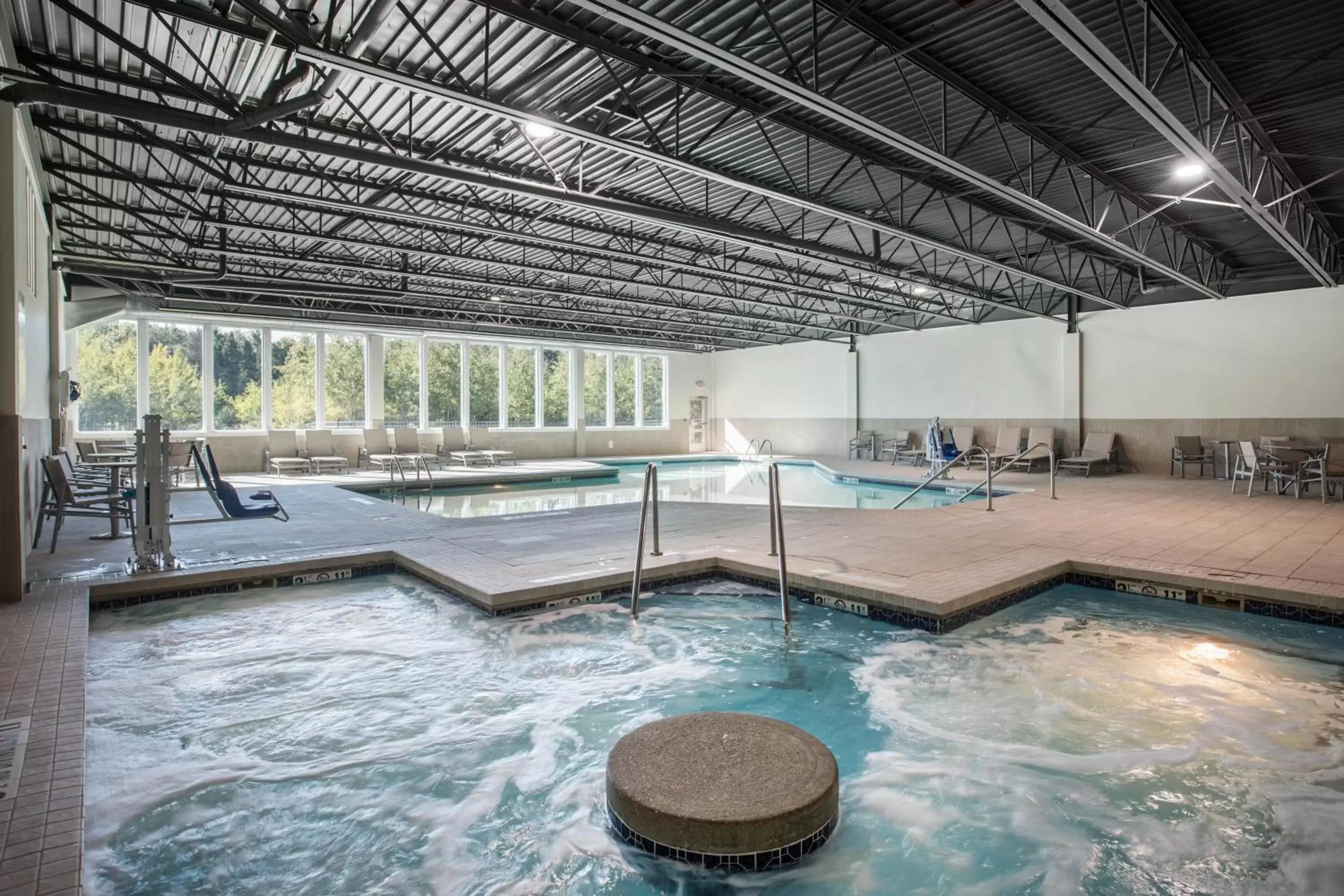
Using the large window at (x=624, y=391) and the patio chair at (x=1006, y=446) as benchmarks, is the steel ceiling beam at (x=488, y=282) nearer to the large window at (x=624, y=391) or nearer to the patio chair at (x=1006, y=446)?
the patio chair at (x=1006, y=446)

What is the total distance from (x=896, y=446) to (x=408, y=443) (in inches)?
449

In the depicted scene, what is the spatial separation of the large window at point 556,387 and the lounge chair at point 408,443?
3772mm

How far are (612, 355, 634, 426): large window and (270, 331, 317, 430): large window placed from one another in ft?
26.5

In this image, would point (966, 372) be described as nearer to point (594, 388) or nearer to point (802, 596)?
point (594, 388)

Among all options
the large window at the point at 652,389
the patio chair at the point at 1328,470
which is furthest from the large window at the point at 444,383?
the patio chair at the point at 1328,470

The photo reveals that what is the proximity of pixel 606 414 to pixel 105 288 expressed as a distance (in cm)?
1176

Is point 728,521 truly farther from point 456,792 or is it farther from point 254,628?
point 456,792

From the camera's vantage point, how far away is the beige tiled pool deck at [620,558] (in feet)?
8.75

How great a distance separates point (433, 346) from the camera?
17.6 m

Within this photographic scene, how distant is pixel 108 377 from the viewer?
13508 mm

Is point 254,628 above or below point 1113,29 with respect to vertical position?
below

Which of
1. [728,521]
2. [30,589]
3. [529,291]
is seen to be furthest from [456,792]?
[529,291]

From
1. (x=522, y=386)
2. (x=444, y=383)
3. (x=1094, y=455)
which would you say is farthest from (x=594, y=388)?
(x=1094, y=455)

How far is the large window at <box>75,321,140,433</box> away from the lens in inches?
522
